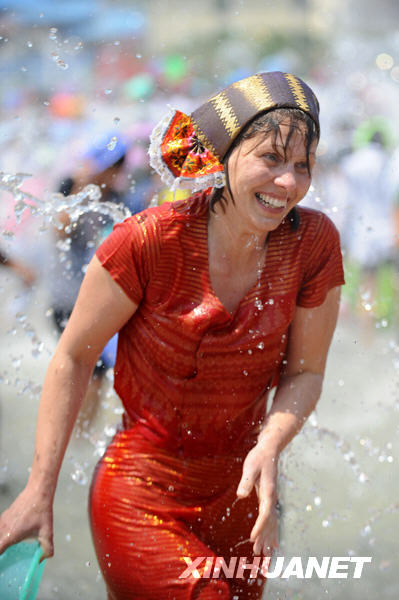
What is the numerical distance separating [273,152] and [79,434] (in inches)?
101

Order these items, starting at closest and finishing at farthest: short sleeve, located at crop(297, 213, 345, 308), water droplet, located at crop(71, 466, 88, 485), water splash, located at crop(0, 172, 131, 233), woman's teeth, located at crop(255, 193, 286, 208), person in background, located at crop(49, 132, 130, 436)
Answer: woman's teeth, located at crop(255, 193, 286, 208) < short sleeve, located at crop(297, 213, 345, 308) < water splash, located at crop(0, 172, 131, 233) < water droplet, located at crop(71, 466, 88, 485) < person in background, located at crop(49, 132, 130, 436)

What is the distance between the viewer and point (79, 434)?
14.0ft

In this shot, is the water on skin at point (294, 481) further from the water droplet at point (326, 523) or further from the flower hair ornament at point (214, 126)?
the flower hair ornament at point (214, 126)

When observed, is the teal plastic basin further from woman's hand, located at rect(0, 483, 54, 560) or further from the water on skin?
the water on skin

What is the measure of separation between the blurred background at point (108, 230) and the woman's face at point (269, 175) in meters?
1.16

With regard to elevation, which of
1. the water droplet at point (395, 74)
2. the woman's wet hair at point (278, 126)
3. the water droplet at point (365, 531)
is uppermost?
the woman's wet hair at point (278, 126)

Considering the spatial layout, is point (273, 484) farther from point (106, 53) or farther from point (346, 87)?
point (106, 53)

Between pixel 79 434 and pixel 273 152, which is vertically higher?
pixel 273 152

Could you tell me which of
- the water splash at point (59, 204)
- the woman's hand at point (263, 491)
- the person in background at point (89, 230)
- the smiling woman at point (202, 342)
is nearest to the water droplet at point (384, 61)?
the person in background at point (89, 230)

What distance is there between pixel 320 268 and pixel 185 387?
0.54 m

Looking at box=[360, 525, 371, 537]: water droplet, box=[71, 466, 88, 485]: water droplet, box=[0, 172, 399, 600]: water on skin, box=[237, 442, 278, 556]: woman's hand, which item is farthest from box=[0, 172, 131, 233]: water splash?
box=[360, 525, 371, 537]: water droplet

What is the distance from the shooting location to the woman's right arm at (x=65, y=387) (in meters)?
2.18

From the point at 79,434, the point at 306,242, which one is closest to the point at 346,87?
the point at 79,434

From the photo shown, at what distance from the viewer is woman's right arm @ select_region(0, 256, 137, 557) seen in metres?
2.18
